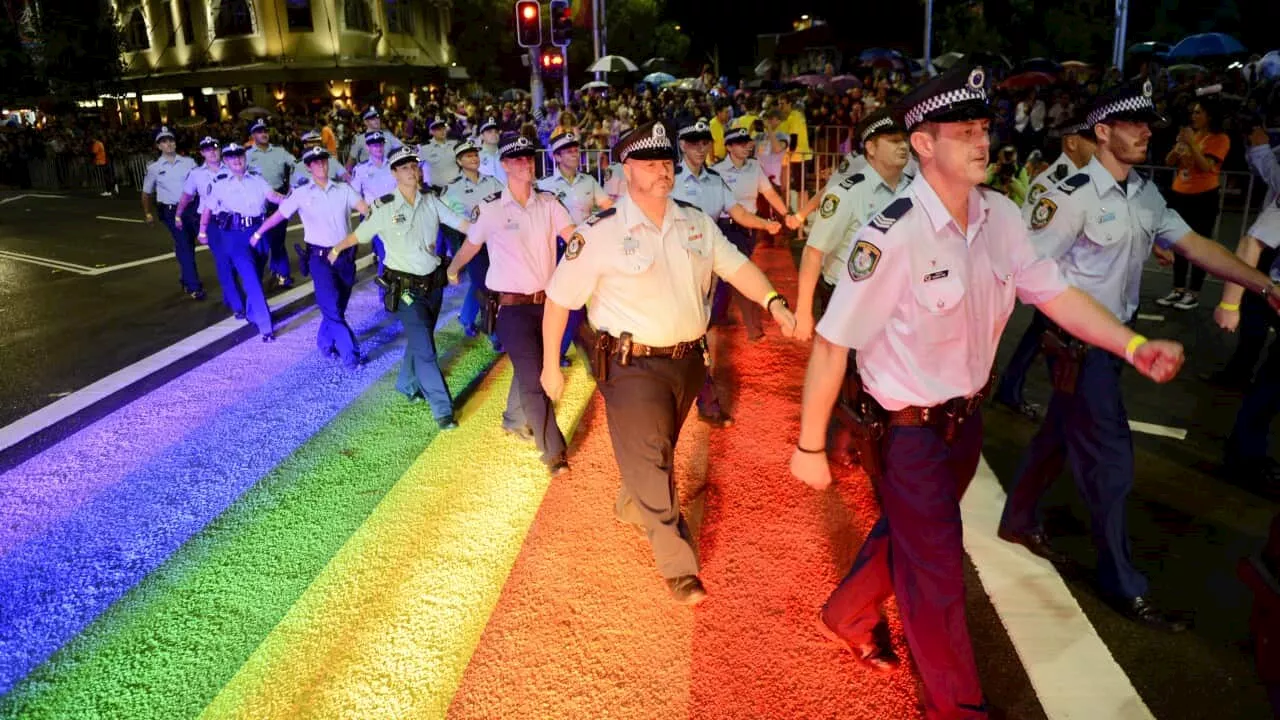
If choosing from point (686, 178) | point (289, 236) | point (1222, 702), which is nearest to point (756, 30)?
point (289, 236)

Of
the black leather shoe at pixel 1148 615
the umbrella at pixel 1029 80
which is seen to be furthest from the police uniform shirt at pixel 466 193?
the umbrella at pixel 1029 80

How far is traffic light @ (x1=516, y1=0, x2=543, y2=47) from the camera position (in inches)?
565

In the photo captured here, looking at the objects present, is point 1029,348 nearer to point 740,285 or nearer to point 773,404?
point 773,404

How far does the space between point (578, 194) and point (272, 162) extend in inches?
280

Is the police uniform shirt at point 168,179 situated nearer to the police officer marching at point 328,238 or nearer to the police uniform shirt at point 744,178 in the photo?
the police officer marching at point 328,238

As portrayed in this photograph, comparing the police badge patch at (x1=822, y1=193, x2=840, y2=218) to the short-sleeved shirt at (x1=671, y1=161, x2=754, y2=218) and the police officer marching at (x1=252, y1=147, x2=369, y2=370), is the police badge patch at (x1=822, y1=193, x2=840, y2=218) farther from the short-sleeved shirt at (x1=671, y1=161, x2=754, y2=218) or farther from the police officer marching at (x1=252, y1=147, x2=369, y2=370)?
the police officer marching at (x1=252, y1=147, x2=369, y2=370)

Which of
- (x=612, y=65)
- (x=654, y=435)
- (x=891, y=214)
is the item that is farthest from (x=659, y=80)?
(x=891, y=214)

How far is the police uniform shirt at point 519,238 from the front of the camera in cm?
577

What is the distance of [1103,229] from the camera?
3977 mm

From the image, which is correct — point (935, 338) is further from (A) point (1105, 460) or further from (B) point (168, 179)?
(B) point (168, 179)

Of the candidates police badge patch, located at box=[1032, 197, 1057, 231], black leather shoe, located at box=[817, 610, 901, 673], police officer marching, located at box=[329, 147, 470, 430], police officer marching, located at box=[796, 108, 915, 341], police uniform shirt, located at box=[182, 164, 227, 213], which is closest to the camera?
Answer: black leather shoe, located at box=[817, 610, 901, 673]

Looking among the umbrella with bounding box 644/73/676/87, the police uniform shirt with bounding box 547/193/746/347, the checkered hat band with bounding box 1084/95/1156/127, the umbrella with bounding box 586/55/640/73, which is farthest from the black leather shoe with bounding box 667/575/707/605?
the umbrella with bounding box 644/73/676/87

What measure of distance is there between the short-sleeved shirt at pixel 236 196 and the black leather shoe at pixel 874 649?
8.21 meters

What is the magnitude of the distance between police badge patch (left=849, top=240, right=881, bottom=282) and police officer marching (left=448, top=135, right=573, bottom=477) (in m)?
3.00
